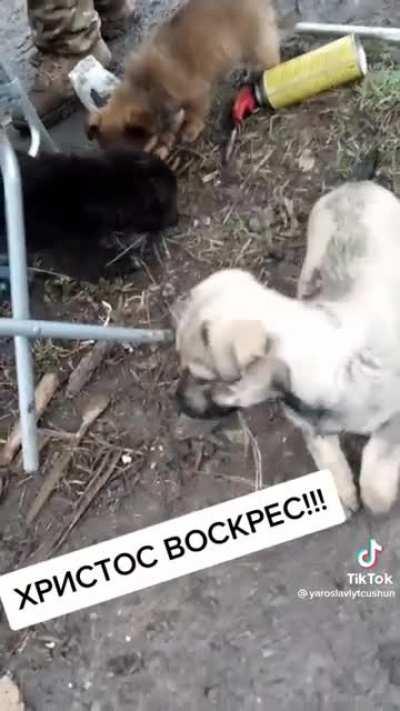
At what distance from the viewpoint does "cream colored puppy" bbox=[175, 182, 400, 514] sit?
2.26 metres

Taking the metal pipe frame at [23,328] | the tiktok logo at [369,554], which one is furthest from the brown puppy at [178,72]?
the tiktok logo at [369,554]

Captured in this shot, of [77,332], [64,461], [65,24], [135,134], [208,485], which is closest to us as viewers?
[77,332]

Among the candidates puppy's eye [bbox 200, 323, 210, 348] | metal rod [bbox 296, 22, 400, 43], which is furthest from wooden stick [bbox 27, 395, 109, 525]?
metal rod [bbox 296, 22, 400, 43]

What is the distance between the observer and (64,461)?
9.29ft

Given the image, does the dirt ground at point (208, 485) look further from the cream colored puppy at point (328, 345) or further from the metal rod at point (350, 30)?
the cream colored puppy at point (328, 345)

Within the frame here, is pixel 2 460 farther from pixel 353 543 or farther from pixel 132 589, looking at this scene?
pixel 353 543

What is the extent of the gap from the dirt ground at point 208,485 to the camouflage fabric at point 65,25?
253 millimetres

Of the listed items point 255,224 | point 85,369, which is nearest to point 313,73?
point 255,224

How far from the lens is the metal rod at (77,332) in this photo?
98.4 inches

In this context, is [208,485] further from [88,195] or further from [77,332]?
[88,195]

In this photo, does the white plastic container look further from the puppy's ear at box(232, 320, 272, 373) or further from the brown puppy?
the puppy's ear at box(232, 320, 272, 373)

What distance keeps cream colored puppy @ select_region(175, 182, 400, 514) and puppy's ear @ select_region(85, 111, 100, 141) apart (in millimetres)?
826

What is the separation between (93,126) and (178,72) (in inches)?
11.6

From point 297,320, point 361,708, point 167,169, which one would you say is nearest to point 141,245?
point 167,169
